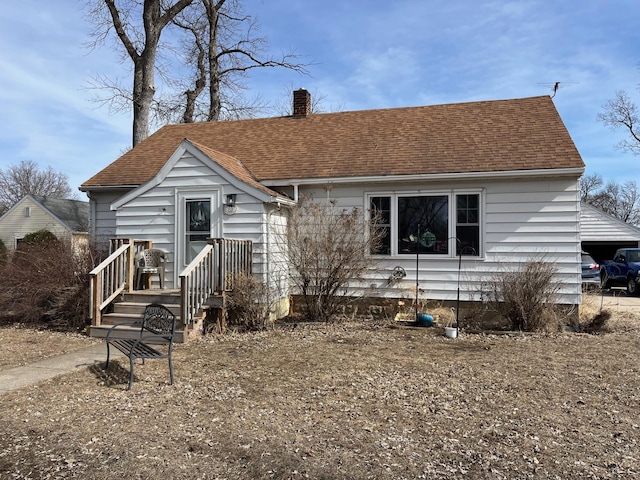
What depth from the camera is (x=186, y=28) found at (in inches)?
907

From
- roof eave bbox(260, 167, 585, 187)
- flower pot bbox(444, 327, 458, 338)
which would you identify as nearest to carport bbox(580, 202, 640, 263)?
roof eave bbox(260, 167, 585, 187)

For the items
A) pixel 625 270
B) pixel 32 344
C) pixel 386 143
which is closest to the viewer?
pixel 32 344

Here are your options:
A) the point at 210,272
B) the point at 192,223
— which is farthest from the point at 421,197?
the point at 192,223

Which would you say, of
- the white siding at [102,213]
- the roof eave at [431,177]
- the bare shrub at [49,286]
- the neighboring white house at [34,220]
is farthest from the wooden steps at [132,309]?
the neighboring white house at [34,220]

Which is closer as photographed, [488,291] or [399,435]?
[399,435]

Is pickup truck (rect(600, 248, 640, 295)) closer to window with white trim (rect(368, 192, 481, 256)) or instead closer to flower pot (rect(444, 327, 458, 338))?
window with white trim (rect(368, 192, 481, 256))

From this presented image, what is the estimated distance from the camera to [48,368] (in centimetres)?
670

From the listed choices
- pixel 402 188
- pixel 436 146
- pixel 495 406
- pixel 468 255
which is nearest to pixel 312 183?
pixel 402 188

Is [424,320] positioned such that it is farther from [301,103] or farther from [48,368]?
[301,103]

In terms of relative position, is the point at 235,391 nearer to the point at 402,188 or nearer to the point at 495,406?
the point at 495,406

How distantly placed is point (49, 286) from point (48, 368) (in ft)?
11.9

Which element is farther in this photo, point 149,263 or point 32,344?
point 149,263

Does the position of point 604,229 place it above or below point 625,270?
above

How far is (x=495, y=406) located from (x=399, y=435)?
139 cm
